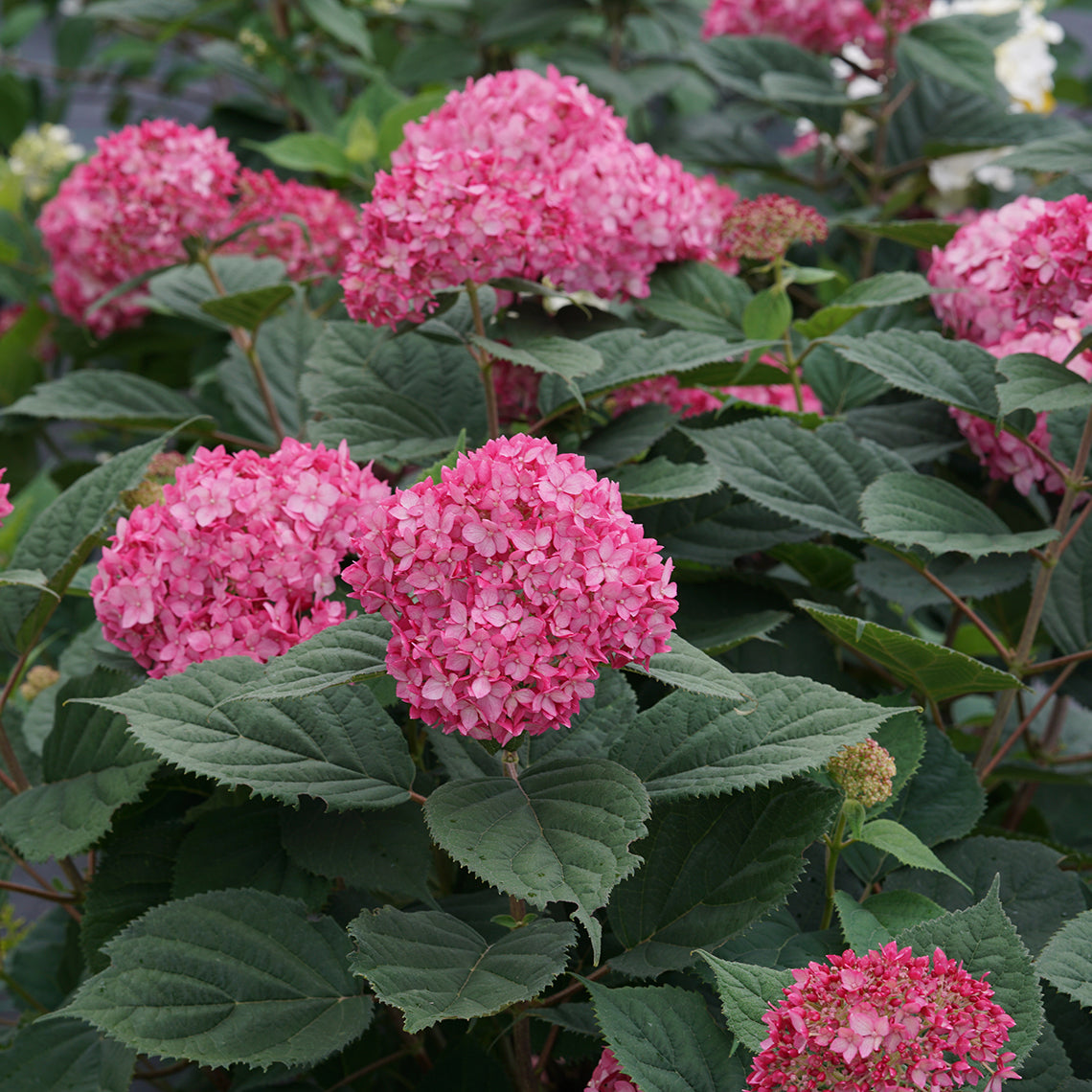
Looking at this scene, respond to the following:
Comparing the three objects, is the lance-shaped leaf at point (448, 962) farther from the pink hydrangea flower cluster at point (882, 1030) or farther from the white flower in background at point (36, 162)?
the white flower in background at point (36, 162)

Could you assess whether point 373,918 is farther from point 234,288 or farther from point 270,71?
point 270,71

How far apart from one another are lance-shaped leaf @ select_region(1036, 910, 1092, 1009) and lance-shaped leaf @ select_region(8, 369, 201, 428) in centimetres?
102

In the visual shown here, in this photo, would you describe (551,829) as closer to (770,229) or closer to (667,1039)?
(667,1039)

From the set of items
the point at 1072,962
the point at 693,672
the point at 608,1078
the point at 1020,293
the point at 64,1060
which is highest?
the point at 1020,293

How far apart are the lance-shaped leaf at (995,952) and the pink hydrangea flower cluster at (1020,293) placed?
497 millimetres

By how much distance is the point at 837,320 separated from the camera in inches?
44.2

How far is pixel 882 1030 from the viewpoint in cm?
52

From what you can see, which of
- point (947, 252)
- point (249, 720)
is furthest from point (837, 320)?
point (249, 720)

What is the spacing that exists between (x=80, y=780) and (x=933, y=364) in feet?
2.60

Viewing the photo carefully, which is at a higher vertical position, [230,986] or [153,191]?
[153,191]

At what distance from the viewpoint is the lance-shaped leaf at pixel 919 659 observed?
0.82m

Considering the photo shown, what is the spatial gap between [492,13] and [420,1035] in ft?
5.70

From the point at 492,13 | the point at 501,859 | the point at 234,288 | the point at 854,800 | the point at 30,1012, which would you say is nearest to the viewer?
the point at 501,859

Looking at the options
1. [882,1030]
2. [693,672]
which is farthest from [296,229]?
[882,1030]
